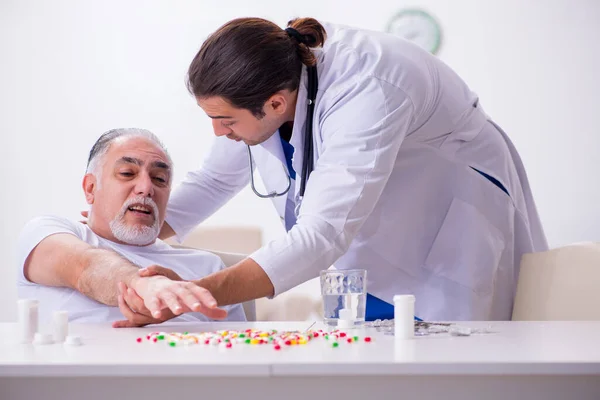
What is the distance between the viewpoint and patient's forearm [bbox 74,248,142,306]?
5.30 feet

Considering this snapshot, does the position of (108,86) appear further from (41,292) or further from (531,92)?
(41,292)

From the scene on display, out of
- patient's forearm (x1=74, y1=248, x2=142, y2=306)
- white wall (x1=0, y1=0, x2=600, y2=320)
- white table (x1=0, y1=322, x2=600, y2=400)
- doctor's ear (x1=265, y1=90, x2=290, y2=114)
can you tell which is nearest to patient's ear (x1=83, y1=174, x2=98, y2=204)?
patient's forearm (x1=74, y1=248, x2=142, y2=306)

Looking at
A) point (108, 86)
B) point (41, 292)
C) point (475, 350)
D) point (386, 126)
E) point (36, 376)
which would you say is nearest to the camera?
point (36, 376)

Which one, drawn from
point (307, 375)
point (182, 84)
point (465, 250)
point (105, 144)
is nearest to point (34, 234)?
point (105, 144)

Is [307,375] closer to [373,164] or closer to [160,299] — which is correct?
[160,299]

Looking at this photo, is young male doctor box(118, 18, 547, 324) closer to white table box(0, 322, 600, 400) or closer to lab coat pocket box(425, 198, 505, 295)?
lab coat pocket box(425, 198, 505, 295)

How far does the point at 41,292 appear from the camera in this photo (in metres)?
1.80

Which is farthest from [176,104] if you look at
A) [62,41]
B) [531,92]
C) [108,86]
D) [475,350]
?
[475,350]

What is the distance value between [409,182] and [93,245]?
83 cm

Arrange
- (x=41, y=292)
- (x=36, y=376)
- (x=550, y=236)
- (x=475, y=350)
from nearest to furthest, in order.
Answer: (x=36, y=376) < (x=475, y=350) < (x=41, y=292) < (x=550, y=236)

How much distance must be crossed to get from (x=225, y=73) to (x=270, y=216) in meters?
2.77

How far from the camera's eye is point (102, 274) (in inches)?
64.9

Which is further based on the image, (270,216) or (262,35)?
(270,216)

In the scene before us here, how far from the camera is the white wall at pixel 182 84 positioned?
167 inches
